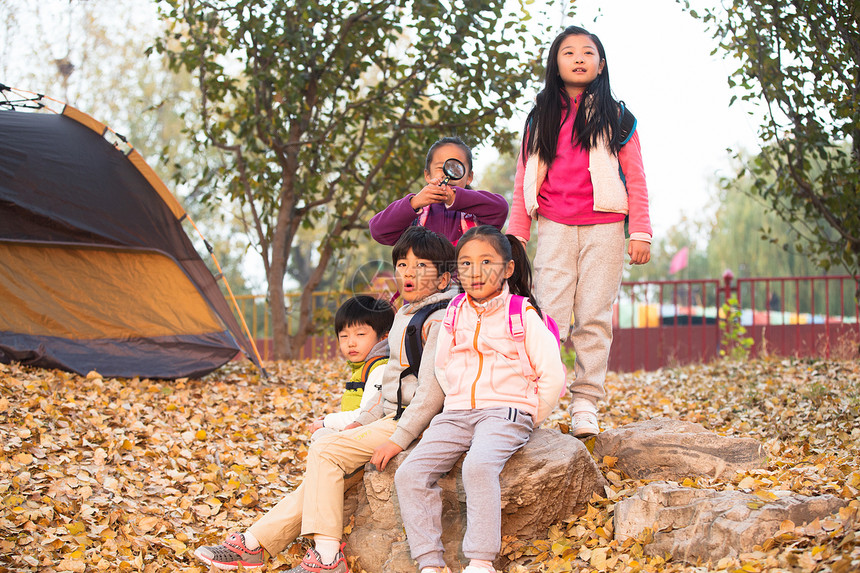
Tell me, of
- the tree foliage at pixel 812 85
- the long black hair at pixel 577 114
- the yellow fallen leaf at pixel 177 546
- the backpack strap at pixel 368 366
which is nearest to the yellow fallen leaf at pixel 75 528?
the yellow fallen leaf at pixel 177 546

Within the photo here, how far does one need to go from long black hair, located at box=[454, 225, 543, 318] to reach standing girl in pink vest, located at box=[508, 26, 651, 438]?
207 mm

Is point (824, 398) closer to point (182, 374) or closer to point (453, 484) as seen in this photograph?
point (453, 484)

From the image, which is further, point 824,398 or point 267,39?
point 267,39

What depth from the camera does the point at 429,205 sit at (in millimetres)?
3338

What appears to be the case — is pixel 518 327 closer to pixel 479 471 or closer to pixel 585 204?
pixel 479 471

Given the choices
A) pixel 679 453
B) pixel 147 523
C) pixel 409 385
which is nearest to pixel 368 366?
pixel 409 385

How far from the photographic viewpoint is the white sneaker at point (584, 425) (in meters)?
3.08

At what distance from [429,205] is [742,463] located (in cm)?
170

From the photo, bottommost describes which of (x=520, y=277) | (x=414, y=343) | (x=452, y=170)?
(x=414, y=343)

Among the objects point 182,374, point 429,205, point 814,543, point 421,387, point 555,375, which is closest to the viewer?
point 814,543

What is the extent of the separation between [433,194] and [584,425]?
3.84 feet

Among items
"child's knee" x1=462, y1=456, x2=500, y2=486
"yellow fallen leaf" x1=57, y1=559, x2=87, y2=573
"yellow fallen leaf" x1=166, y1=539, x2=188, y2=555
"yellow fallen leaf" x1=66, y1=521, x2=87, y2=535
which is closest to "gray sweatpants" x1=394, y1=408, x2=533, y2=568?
"child's knee" x1=462, y1=456, x2=500, y2=486

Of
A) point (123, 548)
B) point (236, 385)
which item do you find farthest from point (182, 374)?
point (123, 548)

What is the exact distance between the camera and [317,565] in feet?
8.49
